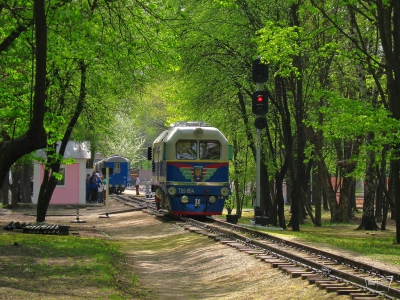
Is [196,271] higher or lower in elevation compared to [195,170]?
lower

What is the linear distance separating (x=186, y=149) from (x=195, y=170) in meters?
0.79

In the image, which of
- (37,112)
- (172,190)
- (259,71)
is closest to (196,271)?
(37,112)

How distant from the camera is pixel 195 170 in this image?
25.6 metres

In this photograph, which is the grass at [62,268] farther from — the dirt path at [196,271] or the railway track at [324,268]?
the railway track at [324,268]

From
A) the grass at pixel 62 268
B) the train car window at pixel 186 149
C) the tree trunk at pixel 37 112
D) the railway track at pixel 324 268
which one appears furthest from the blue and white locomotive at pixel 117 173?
the tree trunk at pixel 37 112

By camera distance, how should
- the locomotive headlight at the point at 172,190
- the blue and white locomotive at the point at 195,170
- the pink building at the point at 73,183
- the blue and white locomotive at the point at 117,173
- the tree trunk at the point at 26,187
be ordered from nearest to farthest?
the locomotive headlight at the point at 172,190, the blue and white locomotive at the point at 195,170, the tree trunk at the point at 26,187, the pink building at the point at 73,183, the blue and white locomotive at the point at 117,173

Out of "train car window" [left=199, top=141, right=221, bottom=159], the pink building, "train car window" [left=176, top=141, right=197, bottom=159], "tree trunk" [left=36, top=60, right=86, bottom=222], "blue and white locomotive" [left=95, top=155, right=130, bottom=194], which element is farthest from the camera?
"blue and white locomotive" [left=95, top=155, right=130, bottom=194]

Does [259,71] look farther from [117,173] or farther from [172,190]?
[117,173]

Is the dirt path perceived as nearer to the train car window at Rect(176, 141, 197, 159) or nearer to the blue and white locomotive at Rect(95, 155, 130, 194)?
the train car window at Rect(176, 141, 197, 159)

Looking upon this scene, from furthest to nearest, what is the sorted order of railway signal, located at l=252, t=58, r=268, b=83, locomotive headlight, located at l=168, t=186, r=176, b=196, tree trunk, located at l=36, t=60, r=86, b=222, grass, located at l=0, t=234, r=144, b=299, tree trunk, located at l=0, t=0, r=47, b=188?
1. locomotive headlight, located at l=168, t=186, r=176, b=196
2. tree trunk, located at l=36, t=60, r=86, b=222
3. railway signal, located at l=252, t=58, r=268, b=83
4. tree trunk, located at l=0, t=0, r=47, b=188
5. grass, located at l=0, t=234, r=144, b=299

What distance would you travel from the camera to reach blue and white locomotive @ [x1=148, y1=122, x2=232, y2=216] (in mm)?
25438

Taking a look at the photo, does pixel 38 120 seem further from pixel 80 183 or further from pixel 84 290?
pixel 80 183

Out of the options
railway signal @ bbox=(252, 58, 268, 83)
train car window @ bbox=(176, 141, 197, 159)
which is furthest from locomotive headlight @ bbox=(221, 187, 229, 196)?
railway signal @ bbox=(252, 58, 268, 83)

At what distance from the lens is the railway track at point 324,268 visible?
971cm
